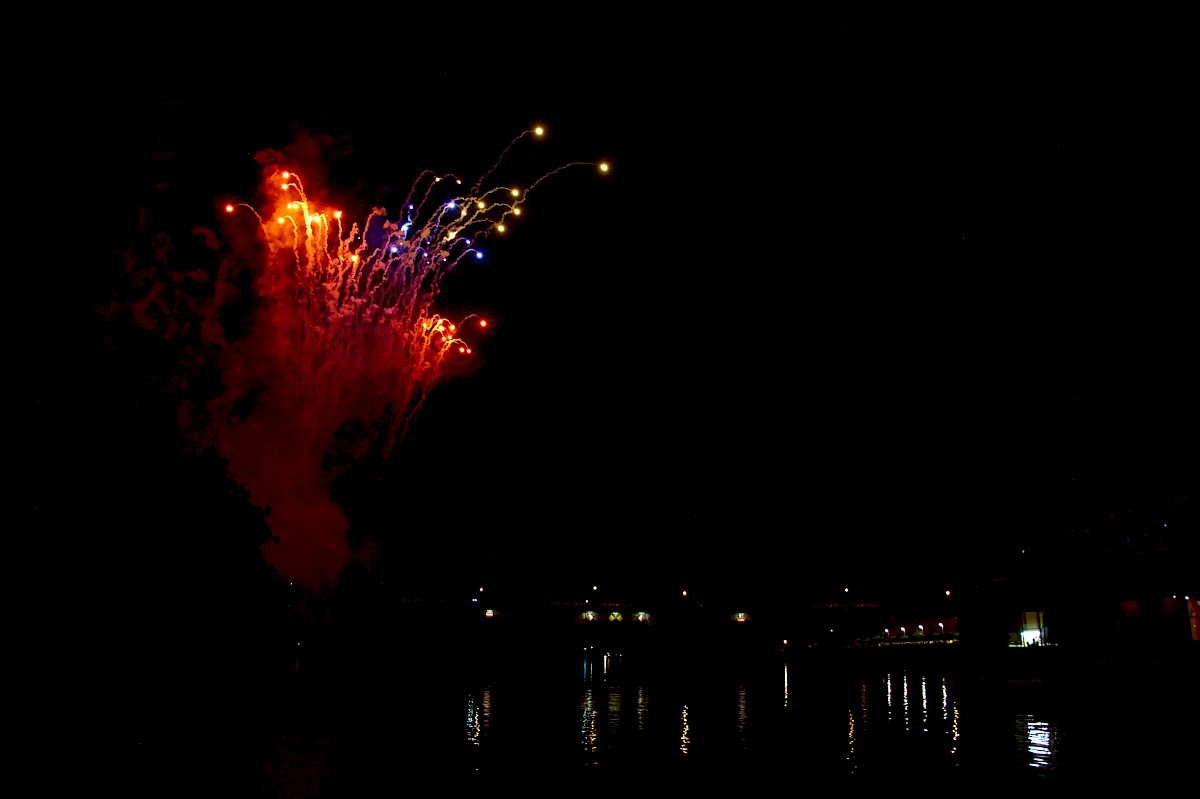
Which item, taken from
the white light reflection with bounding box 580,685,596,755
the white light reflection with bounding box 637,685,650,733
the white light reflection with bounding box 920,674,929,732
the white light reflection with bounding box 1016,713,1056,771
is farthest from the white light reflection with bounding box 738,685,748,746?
the white light reflection with bounding box 1016,713,1056,771

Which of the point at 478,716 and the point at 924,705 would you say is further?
the point at 924,705

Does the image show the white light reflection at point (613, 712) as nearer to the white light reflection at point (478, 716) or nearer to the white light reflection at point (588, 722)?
the white light reflection at point (588, 722)

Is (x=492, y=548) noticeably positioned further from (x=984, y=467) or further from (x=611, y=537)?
(x=984, y=467)

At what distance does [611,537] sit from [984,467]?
35283 mm

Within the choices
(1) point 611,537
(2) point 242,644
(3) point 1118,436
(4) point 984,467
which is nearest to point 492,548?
(1) point 611,537

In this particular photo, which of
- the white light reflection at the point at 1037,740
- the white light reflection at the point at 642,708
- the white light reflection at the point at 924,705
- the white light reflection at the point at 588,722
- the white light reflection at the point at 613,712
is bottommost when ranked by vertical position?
the white light reflection at the point at 588,722

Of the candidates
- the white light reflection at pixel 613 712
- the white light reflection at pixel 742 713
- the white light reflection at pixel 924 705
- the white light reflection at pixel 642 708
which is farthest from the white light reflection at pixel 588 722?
the white light reflection at pixel 924 705

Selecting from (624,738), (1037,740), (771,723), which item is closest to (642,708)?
(771,723)

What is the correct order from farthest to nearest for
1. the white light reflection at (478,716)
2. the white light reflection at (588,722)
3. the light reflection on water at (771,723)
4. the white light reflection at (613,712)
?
the white light reflection at (613,712) → the white light reflection at (478,716) → the white light reflection at (588,722) → the light reflection on water at (771,723)

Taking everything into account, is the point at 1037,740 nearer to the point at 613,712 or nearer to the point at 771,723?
the point at 771,723

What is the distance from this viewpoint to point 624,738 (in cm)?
998

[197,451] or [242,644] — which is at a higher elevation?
[197,451]

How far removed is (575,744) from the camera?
9.56 metres

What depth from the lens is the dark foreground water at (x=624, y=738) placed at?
280 inches
